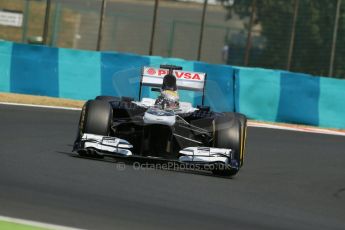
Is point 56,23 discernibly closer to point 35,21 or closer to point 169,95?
point 35,21

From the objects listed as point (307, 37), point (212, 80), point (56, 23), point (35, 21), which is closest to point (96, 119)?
point (212, 80)

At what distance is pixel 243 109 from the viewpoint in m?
20.5

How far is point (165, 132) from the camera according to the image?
448 inches

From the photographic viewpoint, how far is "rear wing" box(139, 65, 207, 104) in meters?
12.9

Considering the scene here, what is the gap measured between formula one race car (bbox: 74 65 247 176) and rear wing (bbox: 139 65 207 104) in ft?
1.32

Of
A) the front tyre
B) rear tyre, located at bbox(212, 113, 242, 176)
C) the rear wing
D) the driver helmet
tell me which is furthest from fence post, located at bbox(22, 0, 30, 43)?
rear tyre, located at bbox(212, 113, 242, 176)

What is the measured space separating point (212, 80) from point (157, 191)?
11.2m

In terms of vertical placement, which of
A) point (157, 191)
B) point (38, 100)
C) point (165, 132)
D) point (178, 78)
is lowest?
point (38, 100)

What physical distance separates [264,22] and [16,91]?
11.7 metres

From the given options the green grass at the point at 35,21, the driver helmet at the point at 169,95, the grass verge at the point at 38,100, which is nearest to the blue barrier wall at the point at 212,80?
the grass verge at the point at 38,100

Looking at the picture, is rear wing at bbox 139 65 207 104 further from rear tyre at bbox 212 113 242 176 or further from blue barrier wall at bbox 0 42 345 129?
blue barrier wall at bbox 0 42 345 129

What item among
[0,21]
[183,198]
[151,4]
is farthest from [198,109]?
[151,4]

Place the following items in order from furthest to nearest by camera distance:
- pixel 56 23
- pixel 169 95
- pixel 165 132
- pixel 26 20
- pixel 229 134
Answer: pixel 56 23, pixel 26 20, pixel 169 95, pixel 229 134, pixel 165 132

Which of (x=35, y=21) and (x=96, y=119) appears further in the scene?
(x=35, y=21)
